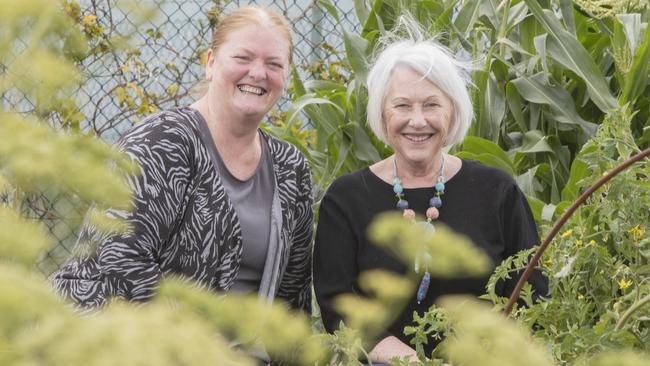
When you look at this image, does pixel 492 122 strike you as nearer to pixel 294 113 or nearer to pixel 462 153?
pixel 462 153

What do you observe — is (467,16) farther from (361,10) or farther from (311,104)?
(311,104)

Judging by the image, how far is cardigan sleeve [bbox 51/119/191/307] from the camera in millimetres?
2062

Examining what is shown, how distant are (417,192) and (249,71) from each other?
1.58 ft

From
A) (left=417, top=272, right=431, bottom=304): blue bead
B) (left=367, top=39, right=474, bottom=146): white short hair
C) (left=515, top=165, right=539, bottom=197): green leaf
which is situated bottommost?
(left=417, top=272, right=431, bottom=304): blue bead

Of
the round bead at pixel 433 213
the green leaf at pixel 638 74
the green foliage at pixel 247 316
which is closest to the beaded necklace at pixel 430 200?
the round bead at pixel 433 213

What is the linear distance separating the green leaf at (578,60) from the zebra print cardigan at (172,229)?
107 cm

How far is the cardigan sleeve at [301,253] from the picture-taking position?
2.42 m

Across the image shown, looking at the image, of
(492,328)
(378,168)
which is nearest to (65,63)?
(492,328)

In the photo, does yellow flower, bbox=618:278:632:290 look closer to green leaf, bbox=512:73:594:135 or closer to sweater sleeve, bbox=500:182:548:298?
sweater sleeve, bbox=500:182:548:298

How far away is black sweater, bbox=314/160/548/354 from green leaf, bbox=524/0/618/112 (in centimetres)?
66

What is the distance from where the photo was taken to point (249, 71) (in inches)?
91.2

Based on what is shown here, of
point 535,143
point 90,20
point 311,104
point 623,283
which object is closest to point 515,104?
point 535,143

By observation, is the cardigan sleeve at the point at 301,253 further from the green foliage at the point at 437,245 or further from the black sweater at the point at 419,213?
the green foliage at the point at 437,245

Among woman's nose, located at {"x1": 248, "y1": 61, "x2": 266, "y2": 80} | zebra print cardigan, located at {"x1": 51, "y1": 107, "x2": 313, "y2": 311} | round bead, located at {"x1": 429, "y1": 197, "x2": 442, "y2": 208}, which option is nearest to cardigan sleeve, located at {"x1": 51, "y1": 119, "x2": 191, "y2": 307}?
zebra print cardigan, located at {"x1": 51, "y1": 107, "x2": 313, "y2": 311}
